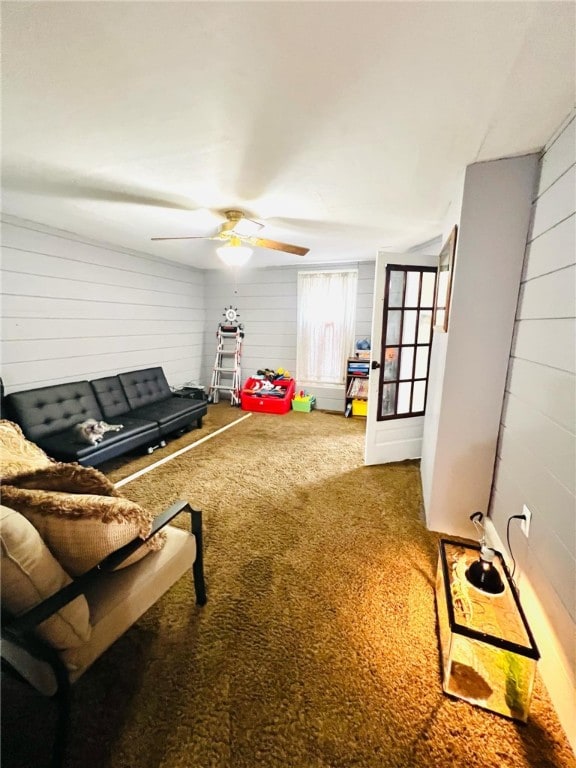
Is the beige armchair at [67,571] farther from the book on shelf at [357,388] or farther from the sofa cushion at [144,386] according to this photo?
the book on shelf at [357,388]

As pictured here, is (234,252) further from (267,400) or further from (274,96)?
(267,400)

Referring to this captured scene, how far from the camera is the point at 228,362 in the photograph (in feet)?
18.2

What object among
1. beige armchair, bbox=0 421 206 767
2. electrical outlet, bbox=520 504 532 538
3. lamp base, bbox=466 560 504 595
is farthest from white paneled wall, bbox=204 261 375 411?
beige armchair, bbox=0 421 206 767

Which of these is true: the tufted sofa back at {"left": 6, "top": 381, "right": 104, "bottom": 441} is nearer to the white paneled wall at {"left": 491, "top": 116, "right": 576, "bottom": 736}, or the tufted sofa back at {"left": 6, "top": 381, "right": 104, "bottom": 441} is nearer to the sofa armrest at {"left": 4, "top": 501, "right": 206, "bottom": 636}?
the sofa armrest at {"left": 4, "top": 501, "right": 206, "bottom": 636}

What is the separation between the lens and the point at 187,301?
5.11m

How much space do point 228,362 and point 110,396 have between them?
2.38 meters

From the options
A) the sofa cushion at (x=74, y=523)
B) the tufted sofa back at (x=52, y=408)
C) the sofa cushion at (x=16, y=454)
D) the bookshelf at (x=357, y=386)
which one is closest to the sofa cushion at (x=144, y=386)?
the tufted sofa back at (x=52, y=408)

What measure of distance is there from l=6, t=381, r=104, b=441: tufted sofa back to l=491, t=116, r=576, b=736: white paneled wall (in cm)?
353

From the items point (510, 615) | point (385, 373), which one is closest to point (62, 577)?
point (510, 615)

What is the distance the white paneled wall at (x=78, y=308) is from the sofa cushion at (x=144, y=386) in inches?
9.8

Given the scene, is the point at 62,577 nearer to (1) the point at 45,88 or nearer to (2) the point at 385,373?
(1) the point at 45,88

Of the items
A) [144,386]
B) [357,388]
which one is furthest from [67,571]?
[357,388]

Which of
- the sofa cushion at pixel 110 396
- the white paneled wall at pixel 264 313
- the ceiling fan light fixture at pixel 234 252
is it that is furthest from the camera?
the white paneled wall at pixel 264 313

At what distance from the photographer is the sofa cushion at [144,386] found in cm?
368
